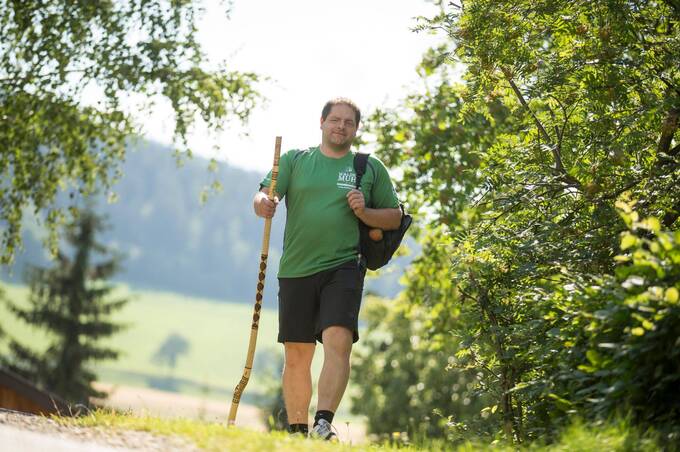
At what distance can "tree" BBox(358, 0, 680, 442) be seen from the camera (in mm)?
5281

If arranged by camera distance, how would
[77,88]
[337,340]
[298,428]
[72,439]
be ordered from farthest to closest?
[77,88] < [337,340] < [298,428] < [72,439]

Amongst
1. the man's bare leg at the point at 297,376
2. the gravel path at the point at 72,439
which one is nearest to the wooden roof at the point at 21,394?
the man's bare leg at the point at 297,376

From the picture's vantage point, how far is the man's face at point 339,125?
578 cm

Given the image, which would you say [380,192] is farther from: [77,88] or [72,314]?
[72,314]

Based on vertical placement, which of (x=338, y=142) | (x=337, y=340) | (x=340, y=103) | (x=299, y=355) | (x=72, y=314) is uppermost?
(x=340, y=103)

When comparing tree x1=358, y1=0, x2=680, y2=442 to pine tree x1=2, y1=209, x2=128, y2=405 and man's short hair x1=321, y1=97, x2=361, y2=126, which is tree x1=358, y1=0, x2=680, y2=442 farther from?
pine tree x1=2, y1=209, x2=128, y2=405

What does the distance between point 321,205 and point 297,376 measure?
1036 millimetres

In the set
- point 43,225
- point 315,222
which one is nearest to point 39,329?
point 43,225

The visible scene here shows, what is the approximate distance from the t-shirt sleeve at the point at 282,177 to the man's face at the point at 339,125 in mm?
298

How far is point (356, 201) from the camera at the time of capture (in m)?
5.52

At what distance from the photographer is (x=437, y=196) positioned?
11.1 metres

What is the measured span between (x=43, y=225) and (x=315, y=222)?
8.19 m

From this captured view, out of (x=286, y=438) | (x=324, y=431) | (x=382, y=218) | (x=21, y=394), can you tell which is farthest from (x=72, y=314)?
(x=286, y=438)

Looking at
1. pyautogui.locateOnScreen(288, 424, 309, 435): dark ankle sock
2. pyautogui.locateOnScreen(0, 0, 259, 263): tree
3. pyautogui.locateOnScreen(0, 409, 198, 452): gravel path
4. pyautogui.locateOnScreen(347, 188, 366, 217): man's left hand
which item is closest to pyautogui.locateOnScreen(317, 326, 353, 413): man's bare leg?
pyautogui.locateOnScreen(288, 424, 309, 435): dark ankle sock
